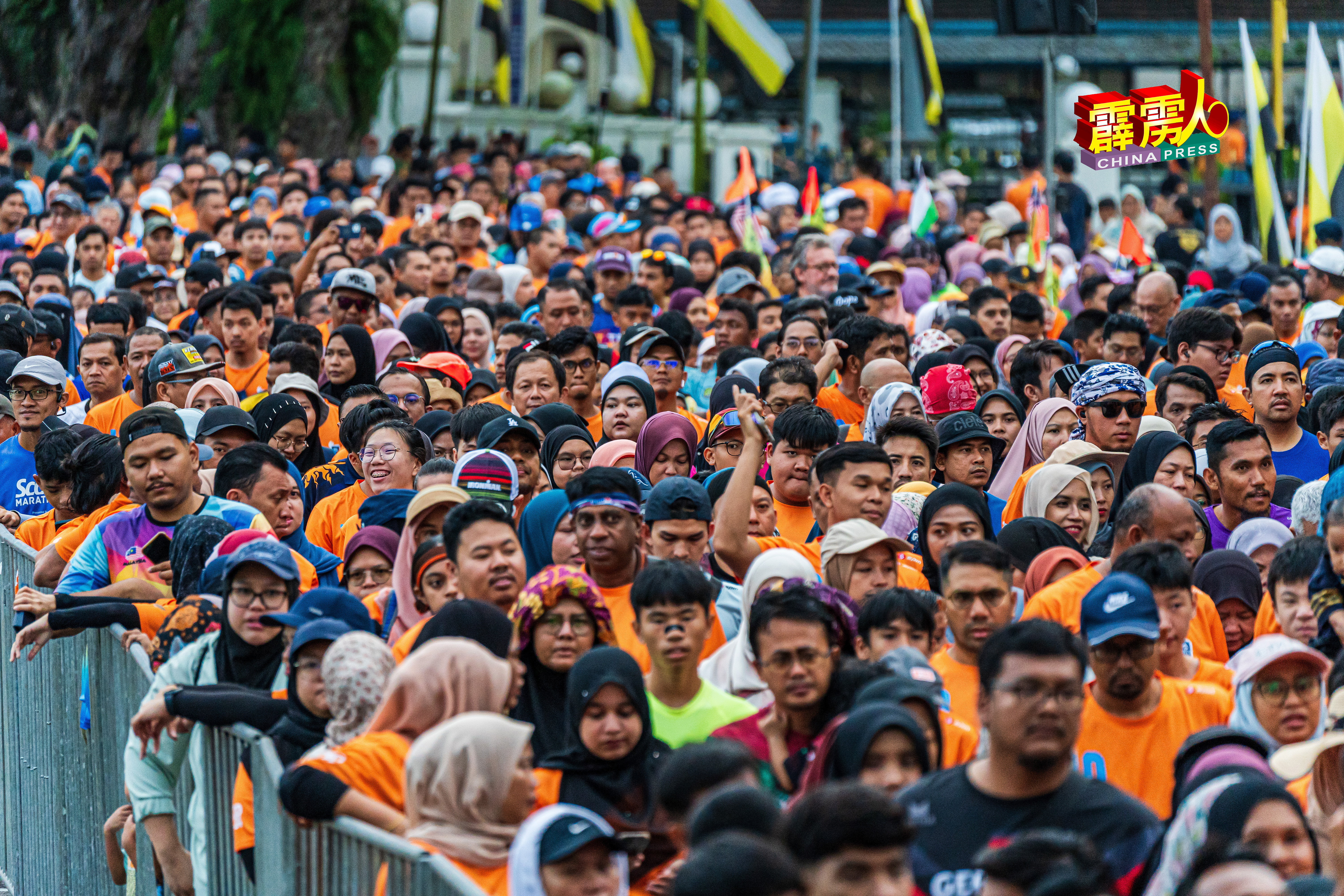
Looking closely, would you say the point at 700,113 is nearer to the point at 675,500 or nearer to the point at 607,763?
the point at 675,500

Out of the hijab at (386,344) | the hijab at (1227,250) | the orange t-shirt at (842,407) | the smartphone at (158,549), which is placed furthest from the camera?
the hijab at (1227,250)

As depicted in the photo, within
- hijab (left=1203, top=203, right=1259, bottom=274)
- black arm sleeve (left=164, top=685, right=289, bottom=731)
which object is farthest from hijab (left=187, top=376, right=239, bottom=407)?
hijab (left=1203, top=203, right=1259, bottom=274)

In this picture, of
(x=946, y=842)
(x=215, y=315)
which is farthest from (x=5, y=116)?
(x=946, y=842)

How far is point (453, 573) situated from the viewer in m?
6.14

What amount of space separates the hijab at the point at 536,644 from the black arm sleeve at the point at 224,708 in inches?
26.8

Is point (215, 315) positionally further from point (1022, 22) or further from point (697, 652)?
point (697, 652)

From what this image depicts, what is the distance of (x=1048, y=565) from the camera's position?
249 inches

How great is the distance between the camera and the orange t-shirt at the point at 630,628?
19.1 feet

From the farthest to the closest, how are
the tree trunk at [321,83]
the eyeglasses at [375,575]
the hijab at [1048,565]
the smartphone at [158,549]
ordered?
the tree trunk at [321,83] → the smartphone at [158,549] → the eyeglasses at [375,575] → the hijab at [1048,565]

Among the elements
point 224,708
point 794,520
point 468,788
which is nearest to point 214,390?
point 794,520

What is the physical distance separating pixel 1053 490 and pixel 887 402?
1.66 m

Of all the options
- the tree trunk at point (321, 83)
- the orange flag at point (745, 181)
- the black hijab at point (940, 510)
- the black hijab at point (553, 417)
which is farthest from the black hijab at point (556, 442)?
the tree trunk at point (321, 83)

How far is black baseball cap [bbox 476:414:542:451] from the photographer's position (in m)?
7.68

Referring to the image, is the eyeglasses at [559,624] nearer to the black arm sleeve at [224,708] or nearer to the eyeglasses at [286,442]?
the black arm sleeve at [224,708]
